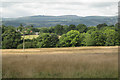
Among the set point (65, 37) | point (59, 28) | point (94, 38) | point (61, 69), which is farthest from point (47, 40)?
point (61, 69)

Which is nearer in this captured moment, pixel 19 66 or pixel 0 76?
pixel 0 76

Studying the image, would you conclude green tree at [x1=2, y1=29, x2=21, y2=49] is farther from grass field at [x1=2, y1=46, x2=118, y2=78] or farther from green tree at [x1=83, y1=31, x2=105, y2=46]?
grass field at [x1=2, y1=46, x2=118, y2=78]

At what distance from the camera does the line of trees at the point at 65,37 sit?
112 feet

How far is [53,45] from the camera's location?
128 feet

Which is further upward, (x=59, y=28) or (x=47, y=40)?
(x=59, y=28)

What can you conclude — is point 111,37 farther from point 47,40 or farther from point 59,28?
point 59,28

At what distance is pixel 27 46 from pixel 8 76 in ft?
93.3

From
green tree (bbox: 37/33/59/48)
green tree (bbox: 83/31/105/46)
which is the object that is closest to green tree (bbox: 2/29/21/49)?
green tree (bbox: 37/33/59/48)

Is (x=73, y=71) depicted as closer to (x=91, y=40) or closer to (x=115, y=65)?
(x=115, y=65)

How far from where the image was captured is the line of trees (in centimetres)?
3406

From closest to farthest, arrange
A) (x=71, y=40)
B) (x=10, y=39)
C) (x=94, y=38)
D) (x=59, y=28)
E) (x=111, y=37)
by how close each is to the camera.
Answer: (x=59, y=28) → (x=10, y=39) → (x=111, y=37) → (x=71, y=40) → (x=94, y=38)

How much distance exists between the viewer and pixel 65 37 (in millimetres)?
37188

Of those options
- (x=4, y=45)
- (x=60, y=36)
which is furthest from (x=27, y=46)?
(x=60, y=36)

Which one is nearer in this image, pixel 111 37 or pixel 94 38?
pixel 111 37
